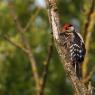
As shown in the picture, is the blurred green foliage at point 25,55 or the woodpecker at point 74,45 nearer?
the woodpecker at point 74,45

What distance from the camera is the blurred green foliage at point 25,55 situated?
12016mm

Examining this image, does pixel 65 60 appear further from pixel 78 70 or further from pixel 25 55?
pixel 25 55

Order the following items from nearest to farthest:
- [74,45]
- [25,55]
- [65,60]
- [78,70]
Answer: [65,60] → [78,70] → [74,45] → [25,55]

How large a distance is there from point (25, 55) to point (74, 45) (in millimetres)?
7727

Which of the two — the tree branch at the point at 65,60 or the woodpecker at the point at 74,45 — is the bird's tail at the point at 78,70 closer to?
the woodpecker at the point at 74,45

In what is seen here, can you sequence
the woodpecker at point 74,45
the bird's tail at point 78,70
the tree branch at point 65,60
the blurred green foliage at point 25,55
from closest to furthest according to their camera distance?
1. the tree branch at point 65,60
2. the bird's tail at point 78,70
3. the woodpecker at point 74,45
4. the blurred green foliage at point 25,55

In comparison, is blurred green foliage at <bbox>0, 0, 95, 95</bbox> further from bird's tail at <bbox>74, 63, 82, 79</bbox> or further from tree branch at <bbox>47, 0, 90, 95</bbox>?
tree branch at <bbox>47, 0, 90, 95</bbox>

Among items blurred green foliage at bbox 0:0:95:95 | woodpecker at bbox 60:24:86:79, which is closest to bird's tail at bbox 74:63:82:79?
woodpecker at bbox 60:24:86:79

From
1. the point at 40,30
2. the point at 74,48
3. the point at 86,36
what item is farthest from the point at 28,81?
the point at 74,48

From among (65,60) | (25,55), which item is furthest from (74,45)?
(25,55)

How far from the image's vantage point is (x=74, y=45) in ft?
17.0

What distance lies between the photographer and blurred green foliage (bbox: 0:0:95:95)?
12.0 m

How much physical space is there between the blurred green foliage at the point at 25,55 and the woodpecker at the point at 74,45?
9.79ft

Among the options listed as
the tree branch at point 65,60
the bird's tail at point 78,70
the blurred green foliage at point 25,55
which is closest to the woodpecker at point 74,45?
the bird's tail at point 78,70
